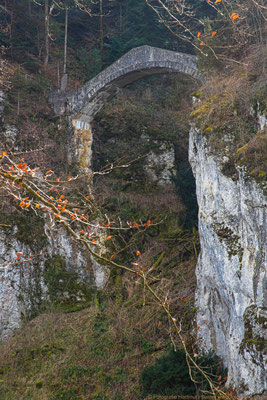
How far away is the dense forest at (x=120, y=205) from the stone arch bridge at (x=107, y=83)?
34 centimetres

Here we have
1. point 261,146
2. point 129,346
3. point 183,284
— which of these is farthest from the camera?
point 183,284

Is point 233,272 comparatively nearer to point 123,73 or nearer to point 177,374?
point 177,374

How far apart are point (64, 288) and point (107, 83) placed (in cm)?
674

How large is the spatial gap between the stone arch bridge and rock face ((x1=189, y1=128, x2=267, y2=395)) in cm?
420

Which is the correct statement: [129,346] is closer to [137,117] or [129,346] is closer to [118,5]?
[137,117]

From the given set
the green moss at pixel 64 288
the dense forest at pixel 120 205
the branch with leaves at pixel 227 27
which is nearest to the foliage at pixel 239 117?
the dense forest at pixel 120 205

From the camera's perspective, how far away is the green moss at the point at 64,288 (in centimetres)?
1085

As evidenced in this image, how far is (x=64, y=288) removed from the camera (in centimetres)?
1105

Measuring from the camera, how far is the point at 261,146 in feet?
19.9

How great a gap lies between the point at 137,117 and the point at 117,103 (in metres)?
1.21

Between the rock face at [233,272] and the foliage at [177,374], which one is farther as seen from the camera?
the foliage at [177,374]

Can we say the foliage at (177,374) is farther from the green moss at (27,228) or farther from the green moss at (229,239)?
the green moss at (27,228)

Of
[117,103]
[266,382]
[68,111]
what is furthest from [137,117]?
[266,382]

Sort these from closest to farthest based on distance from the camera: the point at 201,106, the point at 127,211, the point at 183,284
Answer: the point at 201,106 < the point at 183,284 < the point at 127,211
